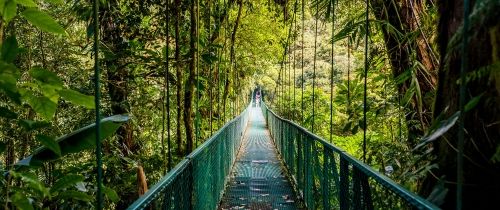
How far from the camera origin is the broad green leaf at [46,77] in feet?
3.90

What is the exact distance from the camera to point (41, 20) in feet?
4.15

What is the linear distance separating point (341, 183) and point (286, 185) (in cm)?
311

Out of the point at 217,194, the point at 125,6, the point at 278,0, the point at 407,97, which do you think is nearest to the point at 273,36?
the point at 278,0

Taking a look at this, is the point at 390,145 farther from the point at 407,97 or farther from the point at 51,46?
the point at 51,46

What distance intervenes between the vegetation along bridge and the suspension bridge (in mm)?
12

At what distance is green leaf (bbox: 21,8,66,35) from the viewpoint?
124 centimetres

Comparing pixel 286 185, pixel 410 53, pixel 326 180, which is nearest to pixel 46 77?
pixel 326 180

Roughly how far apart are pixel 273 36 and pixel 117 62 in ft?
35.6

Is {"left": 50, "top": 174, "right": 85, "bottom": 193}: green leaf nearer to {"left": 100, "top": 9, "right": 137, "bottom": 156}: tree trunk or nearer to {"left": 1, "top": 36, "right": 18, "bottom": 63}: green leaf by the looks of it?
{"left": 1, "top": 36, "right": 18, "bottom": 63}: green leaf

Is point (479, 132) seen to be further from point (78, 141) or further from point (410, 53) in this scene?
point (410, 53)

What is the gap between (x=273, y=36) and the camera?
15039 millimetres

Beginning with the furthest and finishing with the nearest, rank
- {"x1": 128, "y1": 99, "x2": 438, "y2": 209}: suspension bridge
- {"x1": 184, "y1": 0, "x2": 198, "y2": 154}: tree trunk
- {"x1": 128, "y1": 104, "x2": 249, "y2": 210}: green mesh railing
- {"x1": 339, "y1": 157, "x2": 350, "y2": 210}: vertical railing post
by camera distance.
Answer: {"x1": 184, "y1": 0, "x2": 198, "y2": 154}: tree trunk
{"x1": 339, "y1": 157, "x2": 350, "y2": 210}: vertical railing post
{"x1": 128, "y1": 99, "x2": 438, "y2": 209}: suspension bridge
{"x1": 128, "y1": 104, "x2": 249, "y2": 210}: green mesh railing

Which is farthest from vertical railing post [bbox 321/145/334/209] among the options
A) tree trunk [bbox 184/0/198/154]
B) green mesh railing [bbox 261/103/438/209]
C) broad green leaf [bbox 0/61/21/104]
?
broad green leaf [bbox 0/61/21/104]

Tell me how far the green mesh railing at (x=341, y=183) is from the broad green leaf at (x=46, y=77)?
96 centimetres
